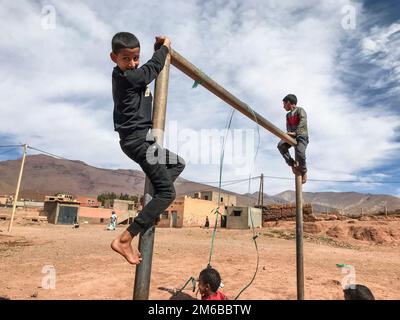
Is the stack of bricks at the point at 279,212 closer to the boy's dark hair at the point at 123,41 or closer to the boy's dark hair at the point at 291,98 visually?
the boy's dark hair at the point at 291,98

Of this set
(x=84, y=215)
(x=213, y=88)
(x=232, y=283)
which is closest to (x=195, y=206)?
(x=84, y=215)

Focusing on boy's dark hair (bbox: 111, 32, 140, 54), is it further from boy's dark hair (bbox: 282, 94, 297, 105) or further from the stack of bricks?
the stack of bricks

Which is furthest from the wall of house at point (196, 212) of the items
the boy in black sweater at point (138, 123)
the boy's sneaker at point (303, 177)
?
the boy in black sweater at point (138, 123)

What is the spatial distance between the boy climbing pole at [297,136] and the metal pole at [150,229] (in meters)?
3.55

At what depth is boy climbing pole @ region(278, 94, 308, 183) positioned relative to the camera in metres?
5.43

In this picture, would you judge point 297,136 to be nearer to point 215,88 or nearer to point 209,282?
point 215,88

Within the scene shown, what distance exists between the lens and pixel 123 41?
7.00 feet

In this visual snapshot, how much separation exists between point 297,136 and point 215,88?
2724mm

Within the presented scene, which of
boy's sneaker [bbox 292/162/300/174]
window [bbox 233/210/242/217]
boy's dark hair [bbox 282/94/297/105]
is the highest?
boy's dark hair [bbox 282/94/297/105]

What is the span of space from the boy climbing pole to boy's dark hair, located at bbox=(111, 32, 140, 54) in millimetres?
3870

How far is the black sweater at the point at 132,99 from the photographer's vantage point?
6.91 ft

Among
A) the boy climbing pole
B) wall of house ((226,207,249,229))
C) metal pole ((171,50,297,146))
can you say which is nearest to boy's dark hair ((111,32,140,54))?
metal pole ((171,50,297,146))
